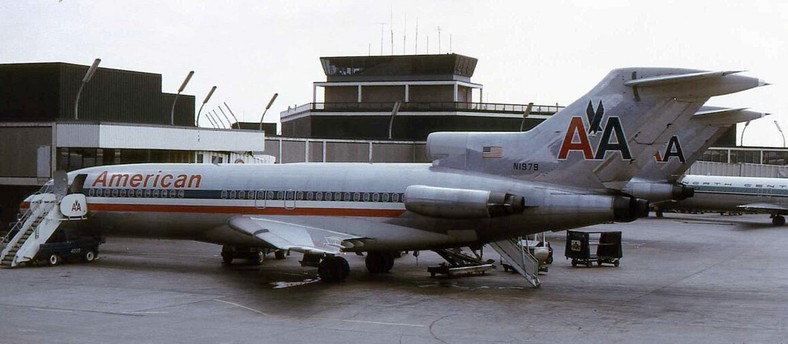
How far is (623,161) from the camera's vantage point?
2444 centimetres

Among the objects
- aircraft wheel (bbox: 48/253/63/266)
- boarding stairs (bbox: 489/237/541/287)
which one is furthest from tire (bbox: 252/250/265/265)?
boarding stairs (bbox: 489/237/541/287)

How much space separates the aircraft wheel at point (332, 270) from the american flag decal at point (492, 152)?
5340mm

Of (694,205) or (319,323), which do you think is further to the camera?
(694,205)

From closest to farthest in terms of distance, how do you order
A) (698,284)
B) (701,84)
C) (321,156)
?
(701,84) < (698,284) < (321,156)

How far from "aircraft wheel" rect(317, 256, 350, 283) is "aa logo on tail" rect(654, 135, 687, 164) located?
15592mm

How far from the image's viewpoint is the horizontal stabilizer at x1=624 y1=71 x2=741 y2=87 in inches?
870

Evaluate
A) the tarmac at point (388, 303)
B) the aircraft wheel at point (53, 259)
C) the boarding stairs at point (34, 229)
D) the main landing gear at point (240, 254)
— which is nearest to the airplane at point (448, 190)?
the main landing gear at point (240, 254)

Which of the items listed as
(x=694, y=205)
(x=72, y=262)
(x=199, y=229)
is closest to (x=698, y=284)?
(x=199, y=229)

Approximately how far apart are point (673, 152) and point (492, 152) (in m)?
12.8

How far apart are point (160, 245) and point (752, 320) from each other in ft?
87.3

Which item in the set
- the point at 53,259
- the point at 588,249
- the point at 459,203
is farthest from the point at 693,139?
the point at 53,259

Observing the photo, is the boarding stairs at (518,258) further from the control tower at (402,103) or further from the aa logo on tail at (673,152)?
the control tower at (402,103)

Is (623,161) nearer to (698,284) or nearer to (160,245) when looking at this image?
(698,284)

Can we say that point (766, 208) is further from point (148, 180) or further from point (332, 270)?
point (148, 180)
